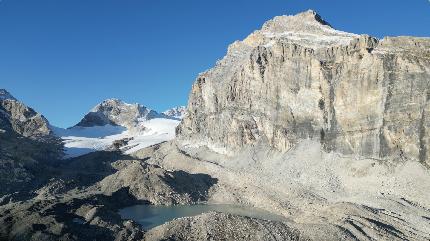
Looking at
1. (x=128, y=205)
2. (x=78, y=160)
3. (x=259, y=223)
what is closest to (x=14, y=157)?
(x=78, y=160)

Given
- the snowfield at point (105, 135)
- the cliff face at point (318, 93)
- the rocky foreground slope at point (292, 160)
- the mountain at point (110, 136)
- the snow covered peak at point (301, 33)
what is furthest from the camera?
the snowfield at point (105, 135)

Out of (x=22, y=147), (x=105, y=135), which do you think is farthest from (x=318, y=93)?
(x=105, y=135)

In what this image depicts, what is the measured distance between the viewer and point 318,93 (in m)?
81.5

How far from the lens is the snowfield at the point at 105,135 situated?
157m

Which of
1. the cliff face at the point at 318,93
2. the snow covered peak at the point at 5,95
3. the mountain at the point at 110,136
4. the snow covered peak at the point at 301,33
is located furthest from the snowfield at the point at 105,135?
the snow covered peak at the point at 301,33

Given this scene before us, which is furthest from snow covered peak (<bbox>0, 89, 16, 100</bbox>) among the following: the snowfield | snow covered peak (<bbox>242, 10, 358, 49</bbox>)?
snow covered peak (<bbox>242, 10, 358, 49</bbox>)

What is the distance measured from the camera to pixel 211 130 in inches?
4186

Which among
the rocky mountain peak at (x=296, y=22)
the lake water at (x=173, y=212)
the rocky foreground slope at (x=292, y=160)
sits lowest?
the lake water at (x=173, y=212)

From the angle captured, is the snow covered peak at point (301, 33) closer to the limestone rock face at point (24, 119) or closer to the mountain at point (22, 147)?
the mountain at point (22, 147)

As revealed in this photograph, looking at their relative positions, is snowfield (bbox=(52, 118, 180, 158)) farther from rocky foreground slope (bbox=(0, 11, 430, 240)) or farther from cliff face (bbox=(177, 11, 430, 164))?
cliff face (bbox=(177, 11, 430, 164))

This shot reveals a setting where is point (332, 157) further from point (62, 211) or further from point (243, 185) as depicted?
point (62, 211)

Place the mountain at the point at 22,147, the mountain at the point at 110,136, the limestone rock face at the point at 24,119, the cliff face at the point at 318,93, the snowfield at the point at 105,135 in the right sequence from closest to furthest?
the cliff face at the point at 318,93
the mountain at the point at 22,147
the limestone rock face at the point at 24,119
the mountain at the point at 110,136
the snowfield at the point at 105,135

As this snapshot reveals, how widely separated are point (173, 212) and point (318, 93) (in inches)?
1081

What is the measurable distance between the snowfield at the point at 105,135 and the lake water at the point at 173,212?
221 feet
